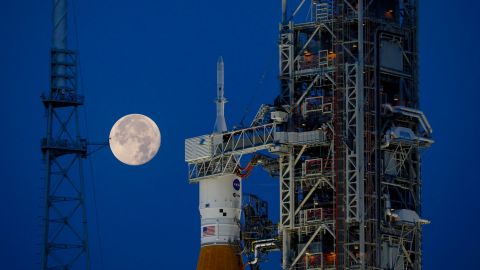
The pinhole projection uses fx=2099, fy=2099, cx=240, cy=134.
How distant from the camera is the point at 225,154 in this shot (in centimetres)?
15275

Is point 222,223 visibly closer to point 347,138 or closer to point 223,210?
point 223,210

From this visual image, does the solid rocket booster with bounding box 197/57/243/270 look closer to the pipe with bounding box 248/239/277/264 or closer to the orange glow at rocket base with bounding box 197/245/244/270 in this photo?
the orange glow at rocket base with bounding box 197/245/244/270

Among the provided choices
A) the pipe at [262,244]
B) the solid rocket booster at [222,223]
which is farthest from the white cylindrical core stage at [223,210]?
the pipe at [262,244]

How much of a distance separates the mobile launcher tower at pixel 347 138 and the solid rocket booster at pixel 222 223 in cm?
361

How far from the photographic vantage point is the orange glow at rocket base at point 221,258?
504 feet

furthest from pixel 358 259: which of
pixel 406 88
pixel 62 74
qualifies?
pixel 62 74

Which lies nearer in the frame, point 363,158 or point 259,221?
point 363,158

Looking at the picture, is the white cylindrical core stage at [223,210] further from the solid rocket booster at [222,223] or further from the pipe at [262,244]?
the pipe at [262,244]

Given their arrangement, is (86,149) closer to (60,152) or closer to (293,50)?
(60,152)

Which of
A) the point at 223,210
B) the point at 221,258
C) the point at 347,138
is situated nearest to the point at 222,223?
the point at 223,210

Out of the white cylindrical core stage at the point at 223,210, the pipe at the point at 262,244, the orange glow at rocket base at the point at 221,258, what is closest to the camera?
the pipe at the point at 262,244

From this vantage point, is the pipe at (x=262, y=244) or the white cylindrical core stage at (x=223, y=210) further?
the white cylindrical core stage at (x=223, y=210)

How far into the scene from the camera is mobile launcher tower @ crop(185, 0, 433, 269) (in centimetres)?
14388

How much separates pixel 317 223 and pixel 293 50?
13139 mm
